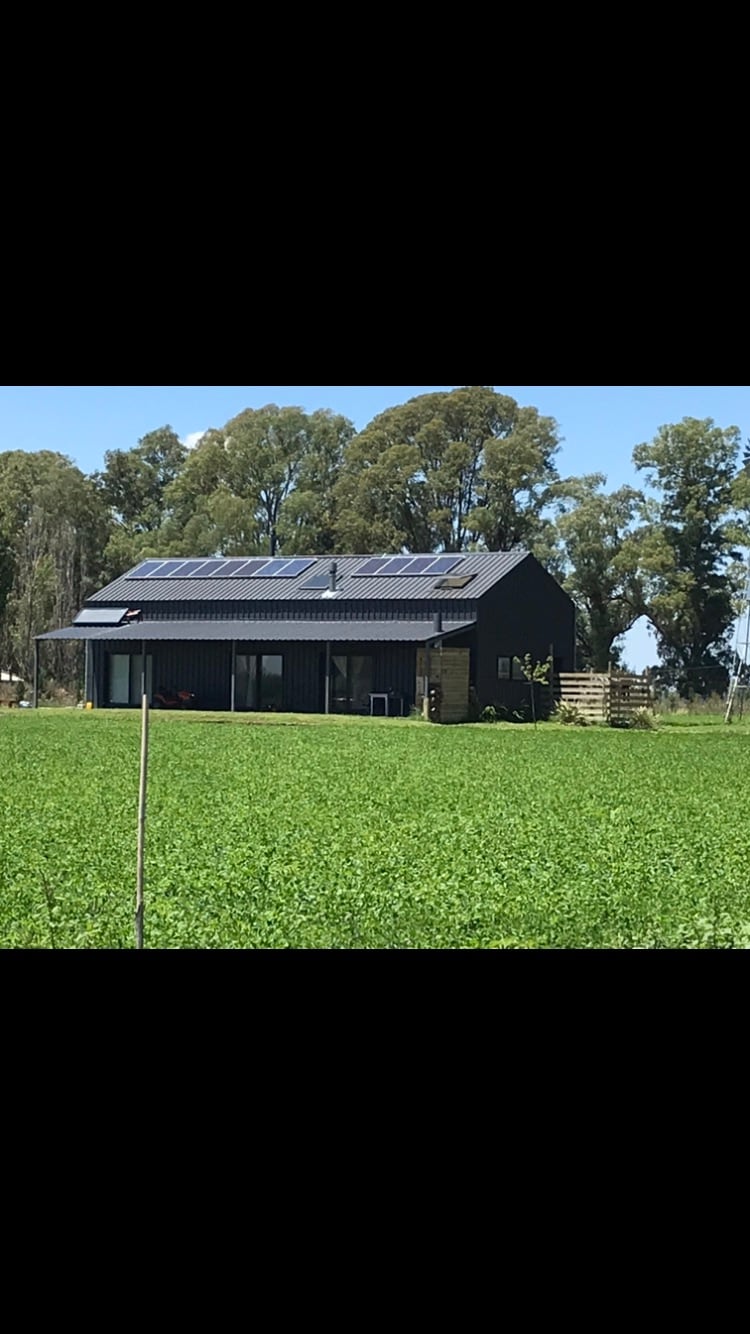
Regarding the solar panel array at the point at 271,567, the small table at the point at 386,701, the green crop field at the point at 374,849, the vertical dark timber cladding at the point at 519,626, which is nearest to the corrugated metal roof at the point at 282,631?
the vertical dark timber cladding at the point at 519,626

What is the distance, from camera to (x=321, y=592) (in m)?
31.3

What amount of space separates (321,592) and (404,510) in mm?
10328

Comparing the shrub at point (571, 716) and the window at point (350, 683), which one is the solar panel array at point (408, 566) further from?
the shrub at point (571, 716)

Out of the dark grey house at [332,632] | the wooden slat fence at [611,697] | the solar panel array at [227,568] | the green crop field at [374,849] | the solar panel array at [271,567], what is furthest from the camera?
the solar panel array at [227,568]

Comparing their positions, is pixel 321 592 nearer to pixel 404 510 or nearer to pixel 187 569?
pixel 187 569

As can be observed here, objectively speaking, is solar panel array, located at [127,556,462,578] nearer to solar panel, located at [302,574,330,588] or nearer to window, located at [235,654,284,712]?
solar panel, located at [302,574,330,588]

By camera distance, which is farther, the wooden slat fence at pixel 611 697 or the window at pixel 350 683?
the window at pixel 350 683

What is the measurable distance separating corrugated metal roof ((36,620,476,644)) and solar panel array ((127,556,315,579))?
1.52 metres

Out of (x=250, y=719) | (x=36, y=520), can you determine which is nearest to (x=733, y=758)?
(x=250, y=719)

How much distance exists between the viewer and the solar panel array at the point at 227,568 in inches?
1293

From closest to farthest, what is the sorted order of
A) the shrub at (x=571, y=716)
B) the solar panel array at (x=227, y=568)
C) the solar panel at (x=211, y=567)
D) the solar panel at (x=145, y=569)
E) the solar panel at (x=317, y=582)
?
the shrub at (x=571, y=716) < the solar panel at (x=317, y=582) < the solar panel array at (x=227, y=568) < the solar panel at (x=211, y=567) < the solar panel at (x=145, y=569)

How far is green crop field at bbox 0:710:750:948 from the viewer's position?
779 cm

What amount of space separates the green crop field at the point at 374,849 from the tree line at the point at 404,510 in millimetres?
16329
